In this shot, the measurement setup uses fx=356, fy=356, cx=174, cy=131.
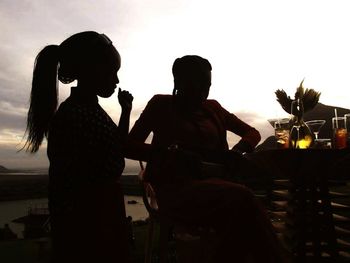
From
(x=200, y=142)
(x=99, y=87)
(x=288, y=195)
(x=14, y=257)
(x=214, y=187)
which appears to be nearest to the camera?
(x=99, y=87)

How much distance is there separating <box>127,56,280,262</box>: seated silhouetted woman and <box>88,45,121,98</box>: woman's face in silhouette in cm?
38

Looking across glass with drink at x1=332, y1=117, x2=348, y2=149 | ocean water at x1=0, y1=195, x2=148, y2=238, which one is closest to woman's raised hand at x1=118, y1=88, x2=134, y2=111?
glass with drink at x1=332, y1=117, x2=348, y2=149

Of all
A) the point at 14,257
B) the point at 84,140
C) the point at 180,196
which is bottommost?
the point at 14,257

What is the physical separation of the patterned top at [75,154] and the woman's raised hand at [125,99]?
0.20 meters

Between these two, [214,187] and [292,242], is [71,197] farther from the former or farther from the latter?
[292,242]

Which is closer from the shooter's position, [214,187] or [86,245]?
[86,245]

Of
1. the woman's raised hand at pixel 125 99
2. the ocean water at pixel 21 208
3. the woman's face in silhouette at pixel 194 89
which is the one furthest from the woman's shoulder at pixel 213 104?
the ocean water at pixel 21 208

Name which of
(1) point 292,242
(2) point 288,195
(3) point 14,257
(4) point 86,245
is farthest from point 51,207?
(3) point 14,257

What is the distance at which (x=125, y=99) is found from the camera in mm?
1840

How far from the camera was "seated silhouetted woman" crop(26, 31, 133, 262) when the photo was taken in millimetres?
1529

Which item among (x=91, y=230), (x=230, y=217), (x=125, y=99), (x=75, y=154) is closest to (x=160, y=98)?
(x=125, y=99)

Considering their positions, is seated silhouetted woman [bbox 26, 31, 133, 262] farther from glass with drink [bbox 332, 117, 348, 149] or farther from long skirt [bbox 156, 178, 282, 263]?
glass with drink [bbox 332, 117, 348, 149]

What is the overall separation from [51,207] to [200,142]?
1.29m

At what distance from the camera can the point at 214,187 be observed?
2020 mm
